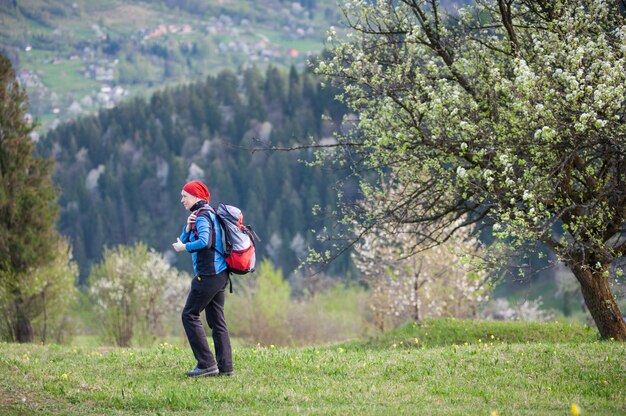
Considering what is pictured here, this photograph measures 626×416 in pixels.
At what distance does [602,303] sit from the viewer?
17.5 metres

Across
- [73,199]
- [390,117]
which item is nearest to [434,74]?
[390,117]

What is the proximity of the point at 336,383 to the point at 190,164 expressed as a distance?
15787cm

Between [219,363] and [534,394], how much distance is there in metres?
4.85

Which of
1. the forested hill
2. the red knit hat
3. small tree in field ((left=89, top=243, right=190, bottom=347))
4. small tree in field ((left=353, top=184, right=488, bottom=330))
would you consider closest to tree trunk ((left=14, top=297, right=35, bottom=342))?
small tree in field ((left=89, top=243, right=190, bottom=347))

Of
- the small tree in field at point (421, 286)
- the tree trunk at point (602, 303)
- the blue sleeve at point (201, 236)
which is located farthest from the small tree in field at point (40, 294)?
the blue sleeve at point (201, 236)

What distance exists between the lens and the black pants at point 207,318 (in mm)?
12367

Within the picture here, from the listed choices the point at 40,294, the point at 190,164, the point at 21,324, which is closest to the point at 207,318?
the point at 40,294

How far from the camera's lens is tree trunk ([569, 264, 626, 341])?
17.4 metres

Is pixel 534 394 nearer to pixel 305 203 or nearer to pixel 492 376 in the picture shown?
pixel 492 376

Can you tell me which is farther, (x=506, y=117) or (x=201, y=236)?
(x=506, y=117)

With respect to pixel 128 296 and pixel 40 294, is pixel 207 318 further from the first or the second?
pixel 128 296

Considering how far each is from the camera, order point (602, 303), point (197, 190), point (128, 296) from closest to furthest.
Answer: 1. point (197, 190)
2. point (602, 303)
3. point (128, 296)

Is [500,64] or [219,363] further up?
[500,64]

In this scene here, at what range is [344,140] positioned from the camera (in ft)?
62.6
